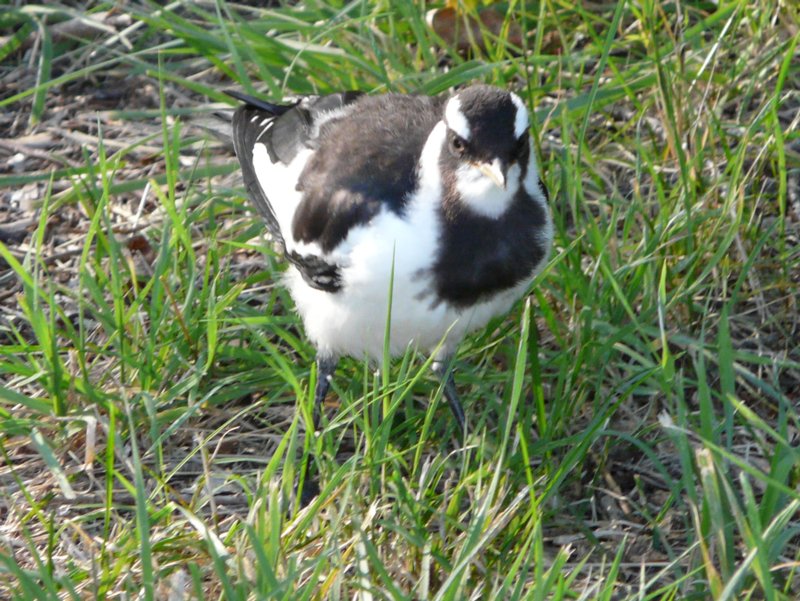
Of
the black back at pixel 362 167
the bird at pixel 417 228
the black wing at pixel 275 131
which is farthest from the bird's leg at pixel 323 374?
the black back at pixel 362 167

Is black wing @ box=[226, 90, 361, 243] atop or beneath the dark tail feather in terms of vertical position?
beneath

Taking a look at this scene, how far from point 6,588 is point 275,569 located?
0.62 metres

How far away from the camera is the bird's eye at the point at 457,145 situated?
3.00m

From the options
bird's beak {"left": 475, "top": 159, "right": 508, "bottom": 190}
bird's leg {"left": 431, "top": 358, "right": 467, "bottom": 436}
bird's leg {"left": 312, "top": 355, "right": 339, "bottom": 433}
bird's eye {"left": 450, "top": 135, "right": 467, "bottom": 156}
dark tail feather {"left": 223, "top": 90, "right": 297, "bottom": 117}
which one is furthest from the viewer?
dark tail feather {"left": 223, "top": 90, "right": 297, "bottom": 117}

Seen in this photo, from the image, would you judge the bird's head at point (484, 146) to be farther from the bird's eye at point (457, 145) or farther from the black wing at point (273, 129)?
the black wing at point (273, 129)

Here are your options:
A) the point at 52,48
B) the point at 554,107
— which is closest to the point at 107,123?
the point at 52,48

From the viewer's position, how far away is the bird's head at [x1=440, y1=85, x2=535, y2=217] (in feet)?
9.70

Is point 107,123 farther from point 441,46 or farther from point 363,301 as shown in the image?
point 363,301

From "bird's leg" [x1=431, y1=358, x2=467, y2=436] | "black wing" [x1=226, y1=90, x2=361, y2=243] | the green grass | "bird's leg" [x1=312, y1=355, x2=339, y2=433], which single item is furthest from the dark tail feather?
"bird's leg" [x1=431, y1=358, x2=467, y2=436]

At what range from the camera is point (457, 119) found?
3008 mm

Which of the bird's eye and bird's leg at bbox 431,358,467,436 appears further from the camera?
bird's leg at bbox 431,358,467,436

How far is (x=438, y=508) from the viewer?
2.85 metres

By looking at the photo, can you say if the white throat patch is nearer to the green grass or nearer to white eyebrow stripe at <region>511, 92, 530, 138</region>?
white eyebrow stripe at <region>511, 92, 530, 138</region>

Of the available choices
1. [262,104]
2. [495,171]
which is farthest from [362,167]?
[262,104]
